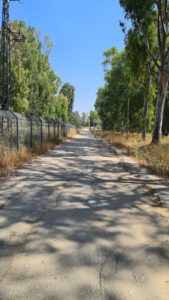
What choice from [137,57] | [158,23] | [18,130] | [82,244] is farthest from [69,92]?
[82,244]

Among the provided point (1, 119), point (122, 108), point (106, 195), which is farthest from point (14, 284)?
point (122, 108)

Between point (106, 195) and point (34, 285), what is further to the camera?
point (106, 195)

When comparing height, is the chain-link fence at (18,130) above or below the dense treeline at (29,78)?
below

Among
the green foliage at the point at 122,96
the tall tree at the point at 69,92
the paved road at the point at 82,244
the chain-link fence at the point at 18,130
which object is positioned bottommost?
the paved road at the point at 82,244

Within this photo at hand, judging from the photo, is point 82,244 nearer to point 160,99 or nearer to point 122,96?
point 160,99

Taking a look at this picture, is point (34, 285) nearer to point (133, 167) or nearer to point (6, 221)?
point (6, 221)

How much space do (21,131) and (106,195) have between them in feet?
35.9

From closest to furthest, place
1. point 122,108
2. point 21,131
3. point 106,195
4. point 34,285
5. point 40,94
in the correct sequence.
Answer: point 34,285 → point 106,195 → point 21,131 → point 122,108 → point 40,94

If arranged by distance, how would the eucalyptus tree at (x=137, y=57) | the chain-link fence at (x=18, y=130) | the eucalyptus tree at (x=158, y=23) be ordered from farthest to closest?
the eucalyptus tree at (x=137, y=57) → the eucalyptus tree at (x=158, y=23) → the chain-link fence at (x=18, y=130)

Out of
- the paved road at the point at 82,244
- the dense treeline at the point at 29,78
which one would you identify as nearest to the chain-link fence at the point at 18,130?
the paved road at the point at 82,244

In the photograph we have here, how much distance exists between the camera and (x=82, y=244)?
543cm

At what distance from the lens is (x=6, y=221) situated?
656 cm

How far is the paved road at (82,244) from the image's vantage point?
4078mm

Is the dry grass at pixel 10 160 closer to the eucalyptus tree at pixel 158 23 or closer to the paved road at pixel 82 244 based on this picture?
the paved road at pixel 82 244
